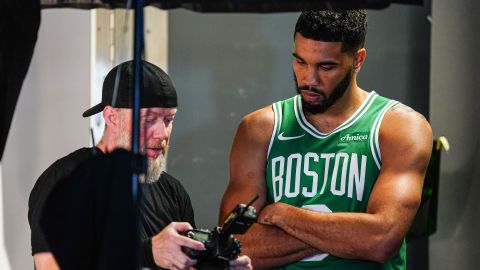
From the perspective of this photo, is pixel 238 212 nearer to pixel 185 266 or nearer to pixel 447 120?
pixel 185 266

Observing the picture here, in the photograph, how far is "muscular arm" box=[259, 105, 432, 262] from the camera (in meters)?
3.12

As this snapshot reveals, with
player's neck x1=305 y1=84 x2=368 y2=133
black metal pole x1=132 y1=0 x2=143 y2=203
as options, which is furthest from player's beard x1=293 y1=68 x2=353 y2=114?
black metal pole x1=132 y1=0 x2=143 y2=203

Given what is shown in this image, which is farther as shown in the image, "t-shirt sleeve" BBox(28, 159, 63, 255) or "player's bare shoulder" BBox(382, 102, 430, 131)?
"player's bare shoulder" BBox(382, 102, 430, 131)

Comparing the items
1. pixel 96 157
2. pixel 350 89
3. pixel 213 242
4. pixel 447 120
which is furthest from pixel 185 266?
pixel 447 120

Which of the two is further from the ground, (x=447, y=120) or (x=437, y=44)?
(x=437, y=44)

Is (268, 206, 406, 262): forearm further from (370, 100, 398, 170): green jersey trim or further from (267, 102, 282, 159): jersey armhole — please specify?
(267, 102, 282, 159): jersey armhole

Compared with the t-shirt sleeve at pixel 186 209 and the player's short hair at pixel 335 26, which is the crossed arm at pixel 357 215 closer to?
the t-shirt sleeve at pixel 186 209

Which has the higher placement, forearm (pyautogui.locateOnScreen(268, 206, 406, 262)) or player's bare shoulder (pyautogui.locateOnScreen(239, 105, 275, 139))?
player's bare shoulder (pyautogui.locateOnScreen(239, 105, 275, 139))

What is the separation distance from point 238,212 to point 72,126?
89 centimetres

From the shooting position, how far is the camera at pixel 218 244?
2910mm

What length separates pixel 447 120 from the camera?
427 centimetres

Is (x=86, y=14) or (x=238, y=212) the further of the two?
(x=86, y=14)

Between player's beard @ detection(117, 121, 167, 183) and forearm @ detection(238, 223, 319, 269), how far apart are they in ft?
1.12

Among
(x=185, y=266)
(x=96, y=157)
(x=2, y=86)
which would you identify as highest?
(x=2, y=86)
